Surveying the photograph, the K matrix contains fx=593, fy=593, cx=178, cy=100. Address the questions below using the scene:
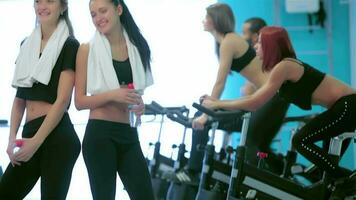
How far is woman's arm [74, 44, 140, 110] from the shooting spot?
95.0 inches

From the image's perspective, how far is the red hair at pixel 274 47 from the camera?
3494 mm

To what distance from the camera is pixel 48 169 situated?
2.40 m

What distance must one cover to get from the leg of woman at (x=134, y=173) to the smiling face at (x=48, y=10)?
645 millimetres

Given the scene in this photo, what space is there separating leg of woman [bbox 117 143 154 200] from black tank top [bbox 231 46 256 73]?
1737 millimetres

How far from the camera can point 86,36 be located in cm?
618

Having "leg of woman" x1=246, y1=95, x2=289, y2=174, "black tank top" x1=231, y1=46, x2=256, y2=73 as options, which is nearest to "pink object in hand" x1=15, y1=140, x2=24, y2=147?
"black tank top" x1=231, y1=46, x2=256, y2=73

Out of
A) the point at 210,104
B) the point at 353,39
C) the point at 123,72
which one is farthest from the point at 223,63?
the point at 353,39

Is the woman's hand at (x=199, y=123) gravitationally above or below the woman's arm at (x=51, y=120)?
below

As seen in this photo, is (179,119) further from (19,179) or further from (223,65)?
(19,179)

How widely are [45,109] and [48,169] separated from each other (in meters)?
0.26

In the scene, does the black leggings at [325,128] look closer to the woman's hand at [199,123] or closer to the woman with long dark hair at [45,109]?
the woman's hand at [199,123]

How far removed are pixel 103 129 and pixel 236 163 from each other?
95 centimetres

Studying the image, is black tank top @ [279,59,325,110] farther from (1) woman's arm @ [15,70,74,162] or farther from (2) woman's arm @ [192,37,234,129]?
(1) woman's arm @ [15,70,74,162]

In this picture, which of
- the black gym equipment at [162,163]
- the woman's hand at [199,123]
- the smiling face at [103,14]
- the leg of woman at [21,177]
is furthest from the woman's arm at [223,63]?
the leg of woman at [21,177]
